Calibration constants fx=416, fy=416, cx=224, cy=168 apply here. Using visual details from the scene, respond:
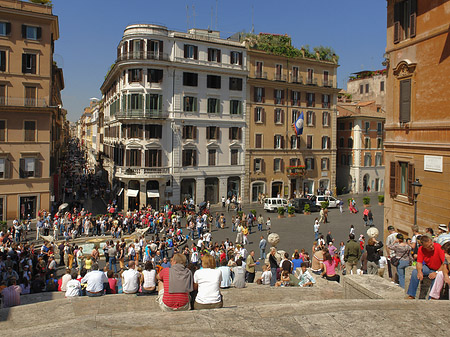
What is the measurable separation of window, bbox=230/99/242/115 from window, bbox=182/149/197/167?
633 cm

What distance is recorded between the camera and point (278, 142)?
157 ft

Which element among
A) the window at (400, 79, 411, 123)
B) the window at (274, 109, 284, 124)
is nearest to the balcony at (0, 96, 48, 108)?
the window at (274, 109, 284, 124)

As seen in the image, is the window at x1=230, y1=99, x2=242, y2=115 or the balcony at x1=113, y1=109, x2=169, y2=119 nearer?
the balcony at x1=113, y1=109, x2=169, y2=119

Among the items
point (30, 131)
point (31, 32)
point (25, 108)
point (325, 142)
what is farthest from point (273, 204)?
point (31, 32)

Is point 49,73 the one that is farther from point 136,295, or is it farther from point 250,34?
point 136,295

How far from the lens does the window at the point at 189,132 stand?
41219mm

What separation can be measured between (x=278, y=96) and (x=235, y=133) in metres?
7.29

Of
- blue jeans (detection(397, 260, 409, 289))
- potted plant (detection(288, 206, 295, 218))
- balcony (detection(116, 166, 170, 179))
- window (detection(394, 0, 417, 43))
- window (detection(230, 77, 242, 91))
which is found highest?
window (detection(230, 77, 242, 91))

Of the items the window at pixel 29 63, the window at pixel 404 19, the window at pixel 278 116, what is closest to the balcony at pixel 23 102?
the window at pixel 29 63

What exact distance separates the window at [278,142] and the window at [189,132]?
10263 millimetres

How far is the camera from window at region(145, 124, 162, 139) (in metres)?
39.4

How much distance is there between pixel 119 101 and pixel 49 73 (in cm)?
907

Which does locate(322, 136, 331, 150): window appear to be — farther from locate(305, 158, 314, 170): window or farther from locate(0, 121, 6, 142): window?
locate(0, 121, 6, 142): window

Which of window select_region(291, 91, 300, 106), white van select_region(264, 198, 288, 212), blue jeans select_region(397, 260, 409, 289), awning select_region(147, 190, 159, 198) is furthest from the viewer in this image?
window select_region(291, 91, 300, 106)
